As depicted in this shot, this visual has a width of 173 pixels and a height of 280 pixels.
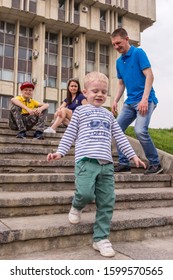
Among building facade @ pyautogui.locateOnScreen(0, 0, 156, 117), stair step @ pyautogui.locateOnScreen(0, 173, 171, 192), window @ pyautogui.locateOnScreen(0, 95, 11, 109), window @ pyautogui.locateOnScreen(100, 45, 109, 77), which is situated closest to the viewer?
stair step @ pyautogui.locateOnScreen(0, 173, 171, 192)

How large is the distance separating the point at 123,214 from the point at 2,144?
2.70m

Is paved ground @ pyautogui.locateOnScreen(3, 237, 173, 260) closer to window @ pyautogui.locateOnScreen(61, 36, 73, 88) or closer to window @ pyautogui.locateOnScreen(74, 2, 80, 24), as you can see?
window @ pyautogui.locateOnScreen(61, 36, 73, 88)

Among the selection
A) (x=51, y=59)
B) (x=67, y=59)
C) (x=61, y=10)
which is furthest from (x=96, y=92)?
(x=61, y=10)

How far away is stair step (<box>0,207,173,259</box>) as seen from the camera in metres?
2.31

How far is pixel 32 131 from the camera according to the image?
6.19m

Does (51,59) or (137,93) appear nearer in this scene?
(137,93)

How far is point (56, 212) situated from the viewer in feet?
9.62

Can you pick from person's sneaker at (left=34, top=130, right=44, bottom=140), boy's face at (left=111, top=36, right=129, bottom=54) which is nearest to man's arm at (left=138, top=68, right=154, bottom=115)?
boy's face at (left=111, top=36, right=129, bottom=54)

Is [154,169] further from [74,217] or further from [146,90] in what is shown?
[74,217]

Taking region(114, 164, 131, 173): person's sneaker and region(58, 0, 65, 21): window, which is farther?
region(58, 0, 65, 21): window

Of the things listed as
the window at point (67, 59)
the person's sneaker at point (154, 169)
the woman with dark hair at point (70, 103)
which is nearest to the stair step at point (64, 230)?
the person's sneaker at point (154, 169)

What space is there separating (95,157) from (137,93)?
2.07 m

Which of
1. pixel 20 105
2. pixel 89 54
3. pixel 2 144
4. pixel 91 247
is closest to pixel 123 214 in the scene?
Result: pixel 91 247
